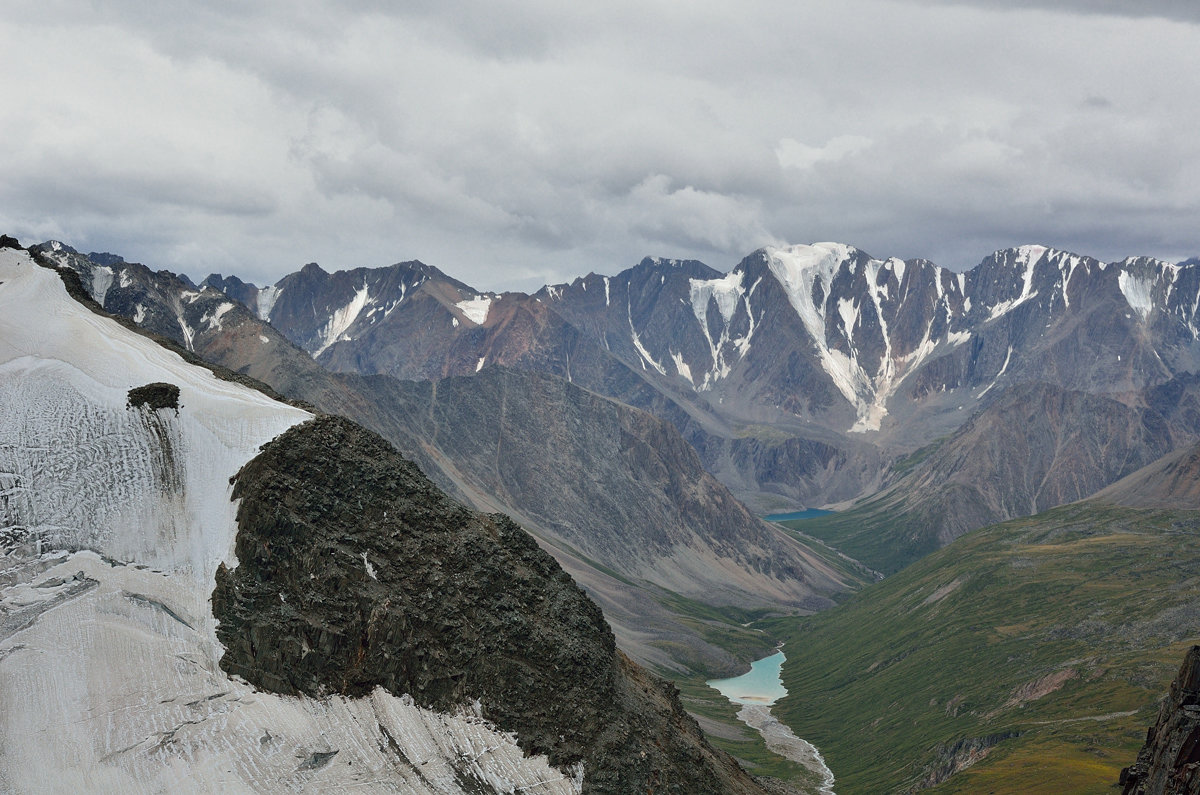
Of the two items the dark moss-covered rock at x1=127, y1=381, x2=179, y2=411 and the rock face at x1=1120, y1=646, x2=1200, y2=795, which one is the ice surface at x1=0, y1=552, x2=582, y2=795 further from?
the rock face at x1=1120, y1=646, x2=1200, y2=795

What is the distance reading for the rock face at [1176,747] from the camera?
58562 millimetres

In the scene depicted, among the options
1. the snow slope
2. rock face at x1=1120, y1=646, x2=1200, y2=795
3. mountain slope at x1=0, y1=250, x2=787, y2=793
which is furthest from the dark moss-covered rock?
rock face at x1=1120, y1=646, x2=1200, y2=795

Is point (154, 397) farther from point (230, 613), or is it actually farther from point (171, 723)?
point (171, 723)

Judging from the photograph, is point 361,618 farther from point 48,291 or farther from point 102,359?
point 48,291

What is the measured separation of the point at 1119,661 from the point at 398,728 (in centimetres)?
17227

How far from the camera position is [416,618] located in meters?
84.2

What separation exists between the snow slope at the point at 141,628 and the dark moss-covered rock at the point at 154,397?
3.31 ft

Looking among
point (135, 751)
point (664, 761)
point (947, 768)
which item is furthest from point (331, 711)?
point (947, 768)

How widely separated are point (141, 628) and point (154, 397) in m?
24.8

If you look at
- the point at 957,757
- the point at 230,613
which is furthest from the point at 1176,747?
the point at 957,757

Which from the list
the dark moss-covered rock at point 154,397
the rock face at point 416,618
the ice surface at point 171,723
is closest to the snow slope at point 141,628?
the ice surface at point 171,723

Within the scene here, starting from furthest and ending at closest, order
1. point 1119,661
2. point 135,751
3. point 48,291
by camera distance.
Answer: point 1119,661
point 48,291
point 135,751

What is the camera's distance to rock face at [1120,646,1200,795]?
2306 inches

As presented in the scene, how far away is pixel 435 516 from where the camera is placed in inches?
3723
